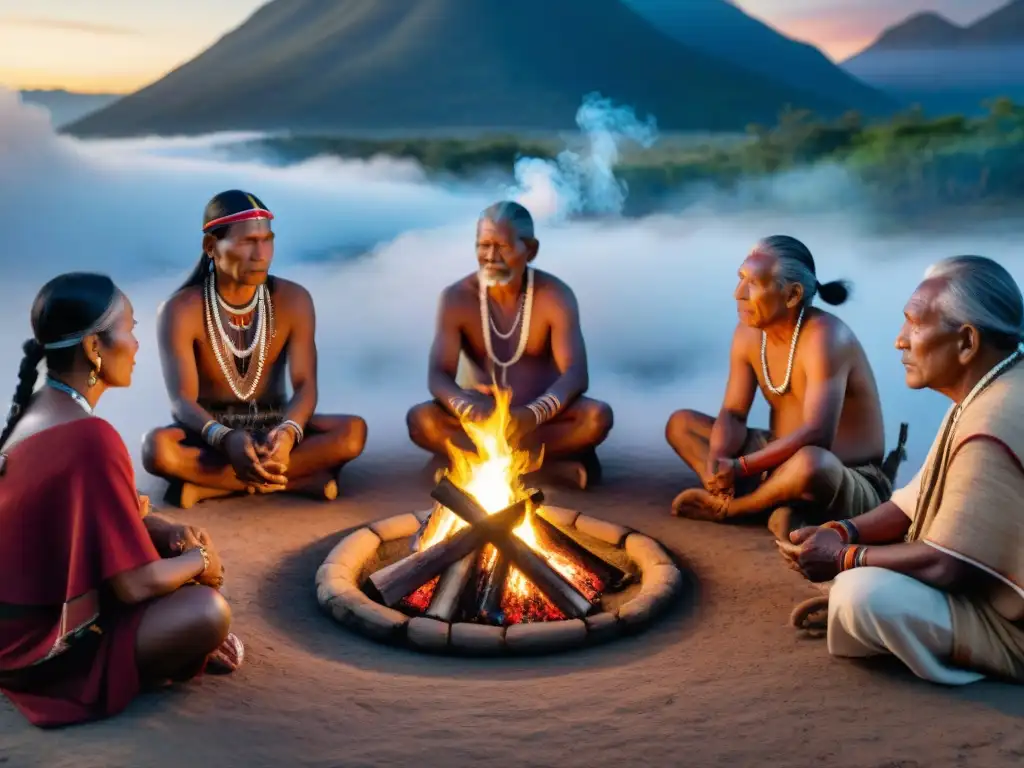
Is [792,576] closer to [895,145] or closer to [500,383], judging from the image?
[500,383]

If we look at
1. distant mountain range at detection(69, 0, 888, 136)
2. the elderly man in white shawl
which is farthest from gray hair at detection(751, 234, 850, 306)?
distant mountain range at detection(69, 0, 888, 136)

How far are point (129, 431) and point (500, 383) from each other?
304 cm

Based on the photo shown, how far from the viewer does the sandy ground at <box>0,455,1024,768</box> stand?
11.1ft

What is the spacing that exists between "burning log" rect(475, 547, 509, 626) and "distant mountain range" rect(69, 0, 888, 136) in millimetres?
7956

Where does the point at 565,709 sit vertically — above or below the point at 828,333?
below

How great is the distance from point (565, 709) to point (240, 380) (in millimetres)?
3173

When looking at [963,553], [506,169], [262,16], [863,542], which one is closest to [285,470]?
[863,542]

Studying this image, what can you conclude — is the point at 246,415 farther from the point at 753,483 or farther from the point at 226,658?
the point at 753,483

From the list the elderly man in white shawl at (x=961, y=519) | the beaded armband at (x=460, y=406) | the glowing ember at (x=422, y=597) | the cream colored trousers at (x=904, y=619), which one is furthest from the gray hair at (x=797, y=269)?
the glowing ember at (x=422, y=597)

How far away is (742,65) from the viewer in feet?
41.1

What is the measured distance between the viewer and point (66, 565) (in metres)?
3.52

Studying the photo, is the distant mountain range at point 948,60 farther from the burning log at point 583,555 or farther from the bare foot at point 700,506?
the burning log at point 583,555

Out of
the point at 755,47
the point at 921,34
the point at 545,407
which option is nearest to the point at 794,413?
the point at 545,407

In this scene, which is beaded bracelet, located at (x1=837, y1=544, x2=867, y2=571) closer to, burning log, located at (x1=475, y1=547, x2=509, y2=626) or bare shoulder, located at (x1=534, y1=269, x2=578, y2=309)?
burning log, located at (x1=475, y1=547, x2=509, y2=626)
